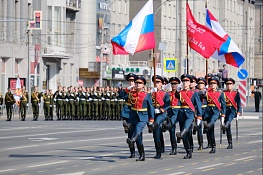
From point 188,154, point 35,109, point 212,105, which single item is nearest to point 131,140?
point 188,154

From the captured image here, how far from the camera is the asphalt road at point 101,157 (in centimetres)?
1769

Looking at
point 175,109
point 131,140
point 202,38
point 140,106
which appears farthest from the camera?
point 202,38

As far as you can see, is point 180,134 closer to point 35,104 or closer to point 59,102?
point 35,104

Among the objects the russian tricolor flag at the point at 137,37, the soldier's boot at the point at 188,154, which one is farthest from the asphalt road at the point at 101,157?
the russian tricolor flag at the point at 137,37

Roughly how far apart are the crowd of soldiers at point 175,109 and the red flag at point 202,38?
216 centimetres

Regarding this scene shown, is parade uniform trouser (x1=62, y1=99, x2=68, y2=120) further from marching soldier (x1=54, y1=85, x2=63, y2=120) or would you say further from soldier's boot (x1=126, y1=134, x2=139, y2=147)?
soldier's boot (x1=126, y1=134, x2=139, y2=147)

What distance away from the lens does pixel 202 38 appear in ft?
88.3

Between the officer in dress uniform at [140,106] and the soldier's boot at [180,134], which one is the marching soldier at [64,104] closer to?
the soldier's boot at [180,134]

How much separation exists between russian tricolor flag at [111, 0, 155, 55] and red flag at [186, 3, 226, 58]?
15.9 ft

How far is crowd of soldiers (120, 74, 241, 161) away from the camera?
20.0m

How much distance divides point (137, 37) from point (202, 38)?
5.39m

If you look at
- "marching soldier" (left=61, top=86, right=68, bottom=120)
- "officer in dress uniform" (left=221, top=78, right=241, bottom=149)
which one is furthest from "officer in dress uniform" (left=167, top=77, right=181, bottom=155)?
"marching soldier" (left=61, top=86, right=68, bottom=120)

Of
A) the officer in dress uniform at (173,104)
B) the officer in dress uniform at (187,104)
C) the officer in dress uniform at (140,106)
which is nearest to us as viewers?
the officer in dress uniform at (140,106)

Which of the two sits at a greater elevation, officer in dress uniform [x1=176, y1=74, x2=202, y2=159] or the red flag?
the red flag
